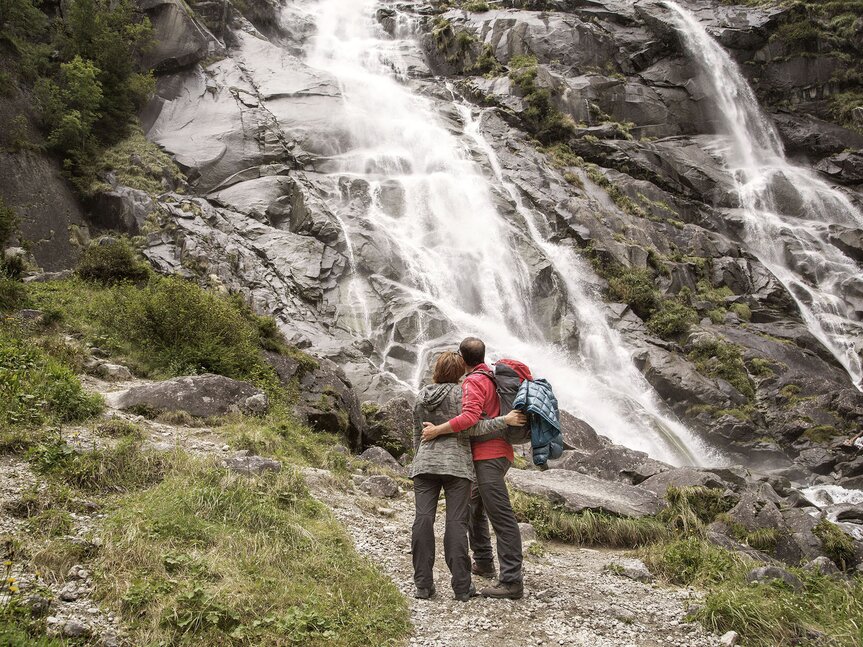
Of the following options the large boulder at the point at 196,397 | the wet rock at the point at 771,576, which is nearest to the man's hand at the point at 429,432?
the wet rock at the point at 771,576

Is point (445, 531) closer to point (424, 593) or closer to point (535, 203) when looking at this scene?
point (424, 593)

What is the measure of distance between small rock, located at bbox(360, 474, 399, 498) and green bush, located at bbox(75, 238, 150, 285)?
28.2 feet

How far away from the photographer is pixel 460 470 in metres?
5.24

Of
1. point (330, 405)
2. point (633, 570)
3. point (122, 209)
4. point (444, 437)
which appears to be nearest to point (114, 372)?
point (330, 405)

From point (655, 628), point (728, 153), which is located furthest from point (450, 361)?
point (728, 153)

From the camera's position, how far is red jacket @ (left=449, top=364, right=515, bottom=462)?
5.21m

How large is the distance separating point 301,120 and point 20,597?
2566cm

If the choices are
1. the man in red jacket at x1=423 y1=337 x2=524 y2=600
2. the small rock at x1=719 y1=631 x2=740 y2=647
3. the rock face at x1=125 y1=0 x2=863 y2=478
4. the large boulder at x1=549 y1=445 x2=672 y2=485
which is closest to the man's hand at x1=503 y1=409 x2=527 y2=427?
the man in red jacket at x1=423 y1=337 x2=524 y2=600

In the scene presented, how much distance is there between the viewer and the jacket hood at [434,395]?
5477mm

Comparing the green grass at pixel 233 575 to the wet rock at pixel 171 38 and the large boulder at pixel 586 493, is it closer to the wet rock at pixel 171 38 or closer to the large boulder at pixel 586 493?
the large boulder at pixel 586 493

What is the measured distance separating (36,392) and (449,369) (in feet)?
16.3

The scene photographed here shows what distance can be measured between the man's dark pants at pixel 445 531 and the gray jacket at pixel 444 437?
0.09 m

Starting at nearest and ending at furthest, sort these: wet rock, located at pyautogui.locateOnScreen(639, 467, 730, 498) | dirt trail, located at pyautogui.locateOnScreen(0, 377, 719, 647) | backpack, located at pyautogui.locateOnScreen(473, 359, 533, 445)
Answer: dirt trail, located at pyautogui.locateOnScreen(0, 377, 719, 647) < backpack, located at pyautogui.locateOnScreen(473, 359, 533, 445) < wet rock, located at pyautogui.locateOnScreen(639, 467, 730, 498)

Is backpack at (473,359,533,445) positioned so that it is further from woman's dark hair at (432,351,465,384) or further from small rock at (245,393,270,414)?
small rock at (245,393,270,414)
